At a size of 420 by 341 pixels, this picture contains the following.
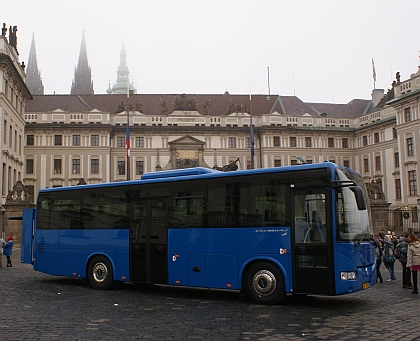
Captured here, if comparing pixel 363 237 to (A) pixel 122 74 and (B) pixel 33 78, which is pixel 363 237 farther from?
(A) pixel 122 74

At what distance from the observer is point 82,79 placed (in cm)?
15112

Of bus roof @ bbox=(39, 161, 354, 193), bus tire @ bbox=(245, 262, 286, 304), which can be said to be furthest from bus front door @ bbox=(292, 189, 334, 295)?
bus roof @ bbox=(39, 161, 354, 193)

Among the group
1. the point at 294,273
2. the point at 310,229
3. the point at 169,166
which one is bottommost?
the point at 294,273

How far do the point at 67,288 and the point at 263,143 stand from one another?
1970 inches

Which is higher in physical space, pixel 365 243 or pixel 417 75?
pixel 417 75

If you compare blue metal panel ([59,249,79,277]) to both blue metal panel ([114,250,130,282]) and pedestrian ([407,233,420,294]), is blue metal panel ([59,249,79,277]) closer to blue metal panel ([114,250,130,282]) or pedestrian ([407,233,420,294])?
blue metal panel ([114,250,130,282])

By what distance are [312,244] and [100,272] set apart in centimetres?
677

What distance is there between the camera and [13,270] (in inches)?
818

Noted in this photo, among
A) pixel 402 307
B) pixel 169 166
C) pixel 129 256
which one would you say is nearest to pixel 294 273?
pixel 402 307

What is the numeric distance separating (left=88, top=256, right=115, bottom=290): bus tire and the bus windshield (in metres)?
6.94

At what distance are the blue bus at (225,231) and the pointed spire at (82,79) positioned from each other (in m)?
135

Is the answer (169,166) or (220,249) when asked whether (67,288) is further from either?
(169,166)

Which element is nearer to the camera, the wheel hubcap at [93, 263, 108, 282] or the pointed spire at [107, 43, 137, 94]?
the wheel hubcap at [93, 263, 108, 282]

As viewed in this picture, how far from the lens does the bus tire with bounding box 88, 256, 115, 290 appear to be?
14.7 metres
